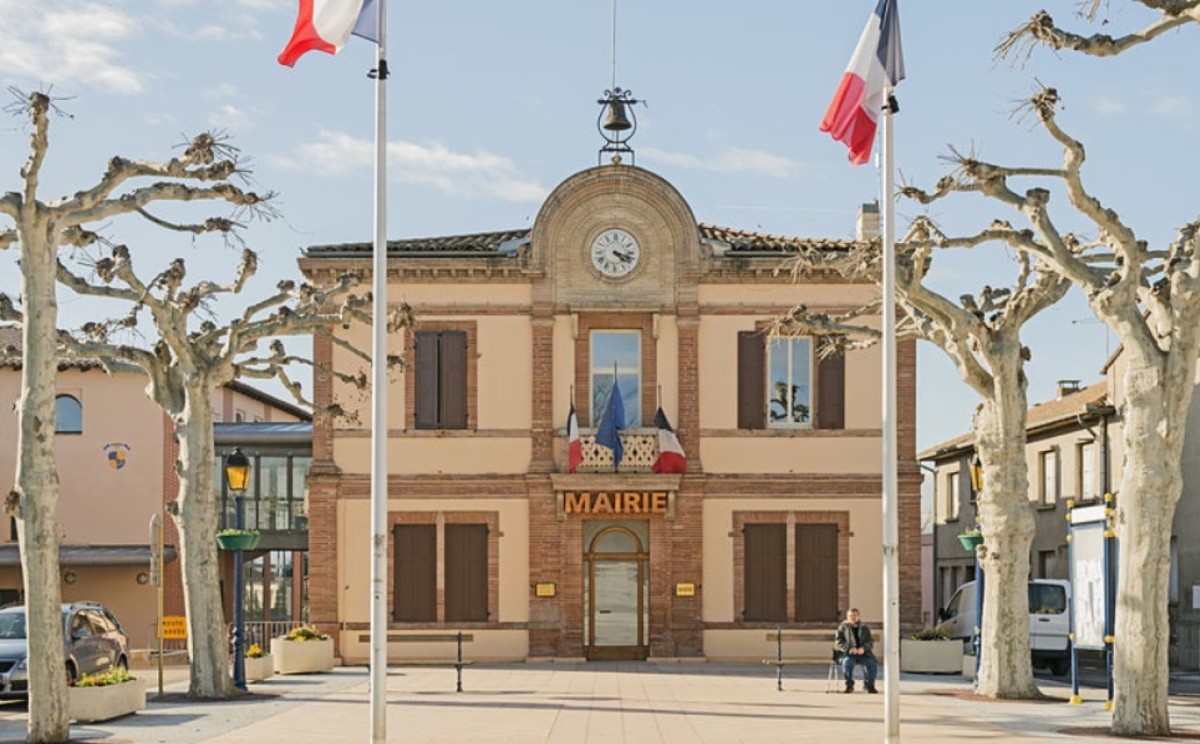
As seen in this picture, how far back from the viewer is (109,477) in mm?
52625

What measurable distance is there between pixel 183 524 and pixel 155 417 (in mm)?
25779

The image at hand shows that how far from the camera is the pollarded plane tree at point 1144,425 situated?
807 inches

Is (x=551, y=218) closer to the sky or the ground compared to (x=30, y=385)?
closer to the sky

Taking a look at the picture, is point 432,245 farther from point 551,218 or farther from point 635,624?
point 635,624

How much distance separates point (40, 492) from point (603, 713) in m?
8.73

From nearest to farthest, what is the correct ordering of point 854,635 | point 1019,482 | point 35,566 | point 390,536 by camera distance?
point 35,566
point 1019,482
point 854,635
point 390,536

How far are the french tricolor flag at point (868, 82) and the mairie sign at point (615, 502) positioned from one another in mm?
18622

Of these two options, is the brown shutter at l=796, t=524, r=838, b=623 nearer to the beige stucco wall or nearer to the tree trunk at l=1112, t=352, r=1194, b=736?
the tree trunk at l=1112, t=352, r=1194, b=736

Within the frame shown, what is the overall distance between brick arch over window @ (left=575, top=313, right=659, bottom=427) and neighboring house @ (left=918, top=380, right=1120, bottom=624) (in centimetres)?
999

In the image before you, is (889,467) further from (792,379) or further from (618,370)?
(618,370)

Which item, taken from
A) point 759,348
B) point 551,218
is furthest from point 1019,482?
point 551,218

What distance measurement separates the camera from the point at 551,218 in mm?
38156

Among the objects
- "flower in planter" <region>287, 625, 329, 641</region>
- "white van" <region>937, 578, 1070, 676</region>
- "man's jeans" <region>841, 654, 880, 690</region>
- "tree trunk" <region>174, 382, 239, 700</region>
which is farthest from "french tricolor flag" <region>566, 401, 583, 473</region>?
"tree trunk" <region>174, 382, 239, 700</region>

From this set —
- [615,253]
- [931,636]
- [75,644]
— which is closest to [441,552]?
[615,253]
